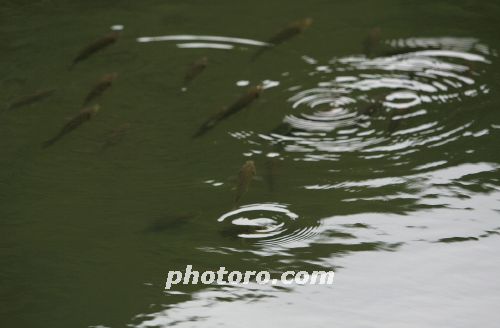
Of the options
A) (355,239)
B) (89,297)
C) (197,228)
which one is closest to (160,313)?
(89,297)

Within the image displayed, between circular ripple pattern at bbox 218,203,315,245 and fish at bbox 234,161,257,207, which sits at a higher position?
fish at bbox 234,161,257,207

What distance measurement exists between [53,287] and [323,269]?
1.10m

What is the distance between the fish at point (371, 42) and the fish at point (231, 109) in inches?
35.2

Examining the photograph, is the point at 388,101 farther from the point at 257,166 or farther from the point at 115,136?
the point at 115,136

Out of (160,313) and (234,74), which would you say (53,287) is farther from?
(234,74)

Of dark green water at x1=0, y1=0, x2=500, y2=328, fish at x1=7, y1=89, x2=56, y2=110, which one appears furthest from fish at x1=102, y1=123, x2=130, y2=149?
fish at x1=7, y1=89, x2=56, y2=110

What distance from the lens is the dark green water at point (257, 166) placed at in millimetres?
3404

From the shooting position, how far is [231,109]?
14.7 ft

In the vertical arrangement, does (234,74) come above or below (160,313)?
above

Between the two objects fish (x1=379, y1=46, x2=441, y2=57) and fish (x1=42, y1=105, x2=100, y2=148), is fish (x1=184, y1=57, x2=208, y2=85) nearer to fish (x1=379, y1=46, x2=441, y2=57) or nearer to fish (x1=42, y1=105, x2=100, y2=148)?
fish (x1=42, y1=105, x2=100, y2=148)

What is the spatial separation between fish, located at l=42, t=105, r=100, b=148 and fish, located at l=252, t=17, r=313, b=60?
1.20 meters

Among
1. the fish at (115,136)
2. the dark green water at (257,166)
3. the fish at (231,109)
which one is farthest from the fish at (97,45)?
the fish at (231,109)

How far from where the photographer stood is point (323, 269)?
3516mm

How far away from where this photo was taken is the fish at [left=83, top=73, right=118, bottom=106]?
4.76 meters
